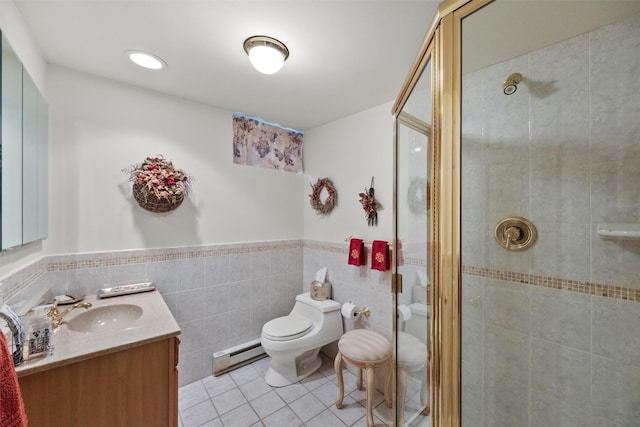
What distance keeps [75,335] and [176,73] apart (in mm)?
1598

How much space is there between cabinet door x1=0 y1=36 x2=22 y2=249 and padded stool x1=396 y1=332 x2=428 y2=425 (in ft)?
5.81

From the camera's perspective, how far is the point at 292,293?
103 inches

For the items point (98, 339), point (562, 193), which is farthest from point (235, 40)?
point (562, 193)

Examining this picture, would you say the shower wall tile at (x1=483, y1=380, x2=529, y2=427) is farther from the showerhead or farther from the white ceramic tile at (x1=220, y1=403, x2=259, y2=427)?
the showerhead

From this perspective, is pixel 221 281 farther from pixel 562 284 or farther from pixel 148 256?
pixel 562 284

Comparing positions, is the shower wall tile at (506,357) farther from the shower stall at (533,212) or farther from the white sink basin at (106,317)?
the white sink basin at (106,317)

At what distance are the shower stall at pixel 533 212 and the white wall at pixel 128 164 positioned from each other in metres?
1.66

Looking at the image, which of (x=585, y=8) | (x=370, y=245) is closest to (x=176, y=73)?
(x=370, y=245)

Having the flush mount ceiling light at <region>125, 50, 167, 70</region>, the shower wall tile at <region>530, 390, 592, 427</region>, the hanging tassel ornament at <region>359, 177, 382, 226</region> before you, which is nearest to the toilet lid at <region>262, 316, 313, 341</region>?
the hanging tassel ornament at <region>359, 177, 382, 226</region>

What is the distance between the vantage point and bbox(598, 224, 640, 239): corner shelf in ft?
2.93

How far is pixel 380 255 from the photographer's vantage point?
1.90m

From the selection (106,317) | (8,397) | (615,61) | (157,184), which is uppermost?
(615,61)

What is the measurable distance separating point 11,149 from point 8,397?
36.7 inches

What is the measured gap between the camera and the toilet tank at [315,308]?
6.95 feet
